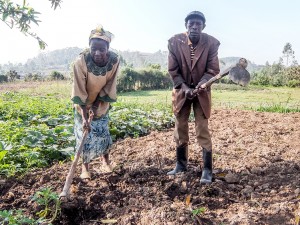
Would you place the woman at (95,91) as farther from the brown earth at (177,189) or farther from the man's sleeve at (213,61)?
the man's sleeve at (213,61)

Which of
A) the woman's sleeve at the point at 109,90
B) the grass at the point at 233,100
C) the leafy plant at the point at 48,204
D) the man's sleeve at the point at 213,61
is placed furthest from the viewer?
the grass at the point at 233,100

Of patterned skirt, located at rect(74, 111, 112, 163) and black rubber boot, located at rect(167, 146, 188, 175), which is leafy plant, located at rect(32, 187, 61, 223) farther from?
black rubber boot, located at rect(167, 146, 188, 175)

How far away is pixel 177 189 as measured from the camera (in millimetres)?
3170

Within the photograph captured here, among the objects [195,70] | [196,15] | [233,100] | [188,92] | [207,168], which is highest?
[196,15]

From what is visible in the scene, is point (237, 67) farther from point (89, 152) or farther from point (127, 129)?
point (127, 129)

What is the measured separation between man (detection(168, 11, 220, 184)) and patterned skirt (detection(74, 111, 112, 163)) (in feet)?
2.64

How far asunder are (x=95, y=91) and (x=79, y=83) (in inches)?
8.2

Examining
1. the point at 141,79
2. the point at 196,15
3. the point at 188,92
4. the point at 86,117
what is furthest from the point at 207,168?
the point at 141,79

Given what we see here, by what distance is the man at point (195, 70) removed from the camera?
→ 3236mm

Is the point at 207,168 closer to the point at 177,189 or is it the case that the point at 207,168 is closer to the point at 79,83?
the point at 177,189

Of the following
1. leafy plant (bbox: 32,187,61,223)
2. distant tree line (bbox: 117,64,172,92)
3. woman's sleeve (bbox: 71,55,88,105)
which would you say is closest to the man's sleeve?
woman's sleeve (bbox: 71,55,88,105)

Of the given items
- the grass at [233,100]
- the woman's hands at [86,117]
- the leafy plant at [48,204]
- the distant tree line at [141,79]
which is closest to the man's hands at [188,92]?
the woman's hands at [86,117]

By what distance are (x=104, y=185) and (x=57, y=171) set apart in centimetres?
79

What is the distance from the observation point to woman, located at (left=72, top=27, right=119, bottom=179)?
3293 mm
